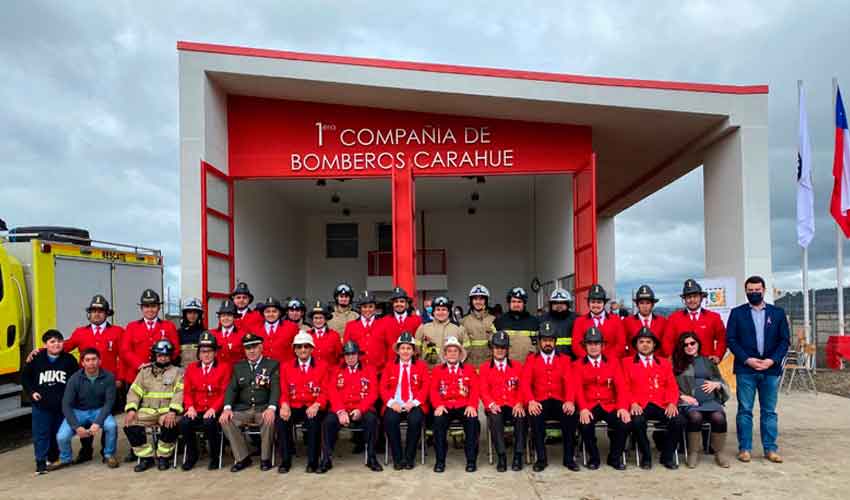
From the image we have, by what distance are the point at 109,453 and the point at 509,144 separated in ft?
25.1

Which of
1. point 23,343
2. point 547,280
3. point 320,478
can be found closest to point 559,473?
point 320,478

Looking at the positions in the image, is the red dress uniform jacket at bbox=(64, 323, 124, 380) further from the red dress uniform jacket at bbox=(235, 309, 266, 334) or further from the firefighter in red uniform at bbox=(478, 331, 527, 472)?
the firefighter in red uniform at bbox=(478, 331, 527, 472)

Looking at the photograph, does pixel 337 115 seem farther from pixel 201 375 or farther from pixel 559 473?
pixel 559 473

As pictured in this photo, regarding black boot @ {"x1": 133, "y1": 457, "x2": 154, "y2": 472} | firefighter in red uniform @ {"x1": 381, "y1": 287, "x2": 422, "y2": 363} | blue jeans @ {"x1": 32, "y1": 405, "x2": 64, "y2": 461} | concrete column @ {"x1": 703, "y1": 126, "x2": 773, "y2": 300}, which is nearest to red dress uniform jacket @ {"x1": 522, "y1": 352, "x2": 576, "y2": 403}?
firefighter in red uniform @ {"x1": 381, "y1": 287, "x2": 422, "y2": 363}

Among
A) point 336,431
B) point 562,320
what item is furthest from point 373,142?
point 336,431

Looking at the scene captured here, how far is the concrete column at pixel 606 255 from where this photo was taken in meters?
21.1

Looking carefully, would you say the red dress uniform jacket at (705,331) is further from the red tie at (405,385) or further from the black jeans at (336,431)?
the black jeans at (336,431)

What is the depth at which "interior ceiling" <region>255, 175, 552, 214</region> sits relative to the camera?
15.3 meters

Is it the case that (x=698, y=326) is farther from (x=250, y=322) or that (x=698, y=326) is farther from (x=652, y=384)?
(x=250, y=322)

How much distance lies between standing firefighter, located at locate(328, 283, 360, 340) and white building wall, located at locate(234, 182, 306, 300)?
4.50 m

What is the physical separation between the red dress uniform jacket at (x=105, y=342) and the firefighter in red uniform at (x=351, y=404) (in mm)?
2558

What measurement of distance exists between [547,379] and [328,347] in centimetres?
232

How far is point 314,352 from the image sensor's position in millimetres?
7078

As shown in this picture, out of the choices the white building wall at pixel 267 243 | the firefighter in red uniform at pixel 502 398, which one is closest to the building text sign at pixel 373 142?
the white building wall at pixel 267 243
